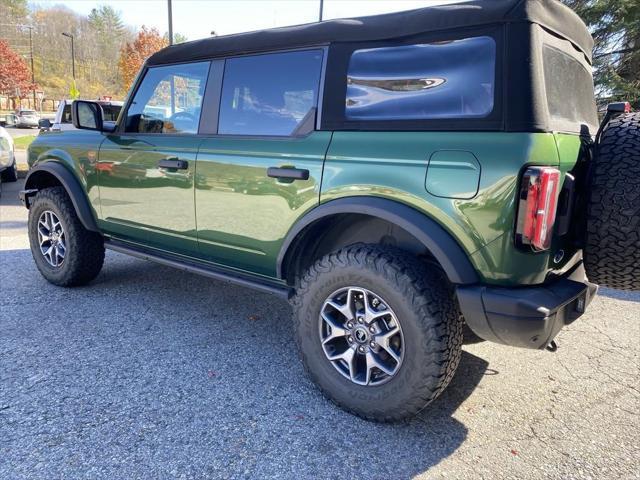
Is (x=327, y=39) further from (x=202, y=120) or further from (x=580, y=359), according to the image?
(x=580, y=359)

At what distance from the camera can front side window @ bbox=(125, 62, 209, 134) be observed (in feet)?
11.0

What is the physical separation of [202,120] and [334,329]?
5.61 ft

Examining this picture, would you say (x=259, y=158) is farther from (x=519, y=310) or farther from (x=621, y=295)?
(x=621, y=295)

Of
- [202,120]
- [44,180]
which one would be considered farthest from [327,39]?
[44,180]

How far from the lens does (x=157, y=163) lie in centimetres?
342

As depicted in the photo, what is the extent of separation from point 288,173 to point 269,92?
63 centimetres

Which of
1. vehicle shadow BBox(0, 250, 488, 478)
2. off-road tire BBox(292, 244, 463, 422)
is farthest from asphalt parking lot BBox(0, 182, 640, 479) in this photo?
off-road tire BBox(292, 244, 463, 422)

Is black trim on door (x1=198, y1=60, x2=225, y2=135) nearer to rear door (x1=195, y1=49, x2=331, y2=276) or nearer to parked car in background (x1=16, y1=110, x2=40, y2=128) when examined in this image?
rear door (x1=195, y1=49, x2=331, y2=276)

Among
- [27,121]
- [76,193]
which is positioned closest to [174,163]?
[76,193]

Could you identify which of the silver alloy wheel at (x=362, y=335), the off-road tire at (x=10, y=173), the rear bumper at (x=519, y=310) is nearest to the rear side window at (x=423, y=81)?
the rear bumper at (x=519, y=310)

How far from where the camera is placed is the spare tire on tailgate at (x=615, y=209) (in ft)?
7.00

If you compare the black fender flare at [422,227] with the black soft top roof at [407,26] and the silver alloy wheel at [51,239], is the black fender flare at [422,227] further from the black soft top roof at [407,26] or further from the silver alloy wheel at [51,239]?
the silver alloy wheel at [51,239]

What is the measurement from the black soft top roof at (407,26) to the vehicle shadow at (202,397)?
1.97 meters

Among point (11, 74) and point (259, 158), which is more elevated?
point (11, 74)
